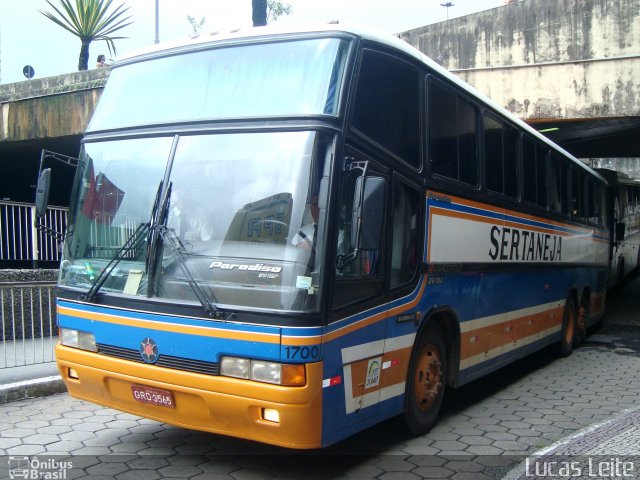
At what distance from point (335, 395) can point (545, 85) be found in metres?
11.2

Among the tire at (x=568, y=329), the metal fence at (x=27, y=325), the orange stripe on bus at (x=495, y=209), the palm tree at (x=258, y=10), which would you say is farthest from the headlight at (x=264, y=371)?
the palm tree at (x=258, y=10)

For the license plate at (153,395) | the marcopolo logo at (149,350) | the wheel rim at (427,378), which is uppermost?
the marcopolo logo at (149,350)

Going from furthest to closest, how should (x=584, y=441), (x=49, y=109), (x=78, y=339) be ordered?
(x=49, y=109) → (x=584, y=441) → (x=78, y=339)

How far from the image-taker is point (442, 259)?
234 inches

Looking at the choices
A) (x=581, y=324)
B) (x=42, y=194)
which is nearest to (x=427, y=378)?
(x=42, y=194)

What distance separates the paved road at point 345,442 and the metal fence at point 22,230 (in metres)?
5.03

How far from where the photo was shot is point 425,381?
5.81 meters

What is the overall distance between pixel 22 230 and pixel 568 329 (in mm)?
9503

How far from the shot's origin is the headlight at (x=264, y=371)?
13.4 ft

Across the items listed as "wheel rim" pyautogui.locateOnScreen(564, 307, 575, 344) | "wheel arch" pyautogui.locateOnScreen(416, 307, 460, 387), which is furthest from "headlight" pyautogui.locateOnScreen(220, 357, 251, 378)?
"wheel rim" pyautogui.locateOnScreen(564, 307, 575, 344)

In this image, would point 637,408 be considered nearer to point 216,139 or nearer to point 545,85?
point 216,139

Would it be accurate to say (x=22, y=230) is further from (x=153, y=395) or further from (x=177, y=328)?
(x=177, y=328)

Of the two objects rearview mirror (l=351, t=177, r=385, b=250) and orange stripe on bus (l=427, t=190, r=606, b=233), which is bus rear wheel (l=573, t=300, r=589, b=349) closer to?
orange stripe on bus (l=427, t=190, r=606, b=233)

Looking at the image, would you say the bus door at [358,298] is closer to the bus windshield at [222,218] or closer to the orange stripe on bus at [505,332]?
the bus windshield at [222,218]
